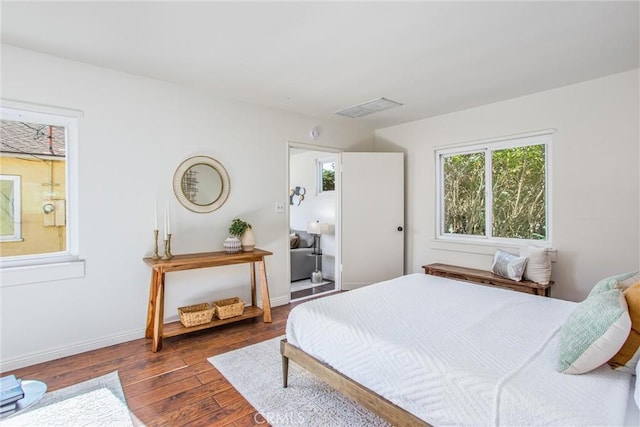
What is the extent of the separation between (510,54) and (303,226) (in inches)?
174

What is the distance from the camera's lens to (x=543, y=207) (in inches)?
133

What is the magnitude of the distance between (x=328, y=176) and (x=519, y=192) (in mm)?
3076

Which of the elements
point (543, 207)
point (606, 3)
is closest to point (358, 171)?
point (543, 207)

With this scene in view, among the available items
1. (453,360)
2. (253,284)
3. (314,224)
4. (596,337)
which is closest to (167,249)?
(253,284)

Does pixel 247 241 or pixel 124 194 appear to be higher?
pixel 124 194

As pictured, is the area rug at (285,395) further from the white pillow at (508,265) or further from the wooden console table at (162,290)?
the white pillow at (508,265)

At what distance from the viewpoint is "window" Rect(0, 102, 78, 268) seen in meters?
2.47

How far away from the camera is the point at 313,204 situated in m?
6.00

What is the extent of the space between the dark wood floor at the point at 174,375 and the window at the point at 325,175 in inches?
123

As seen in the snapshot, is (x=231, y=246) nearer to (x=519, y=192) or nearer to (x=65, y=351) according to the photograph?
(x=65, y=351)

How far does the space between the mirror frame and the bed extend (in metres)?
1.73

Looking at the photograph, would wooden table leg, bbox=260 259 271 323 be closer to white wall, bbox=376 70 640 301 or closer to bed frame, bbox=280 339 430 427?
bed frame, bbox=280 339 430 427

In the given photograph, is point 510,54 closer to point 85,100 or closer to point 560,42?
point 560,42

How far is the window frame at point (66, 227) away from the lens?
7.88 feet
